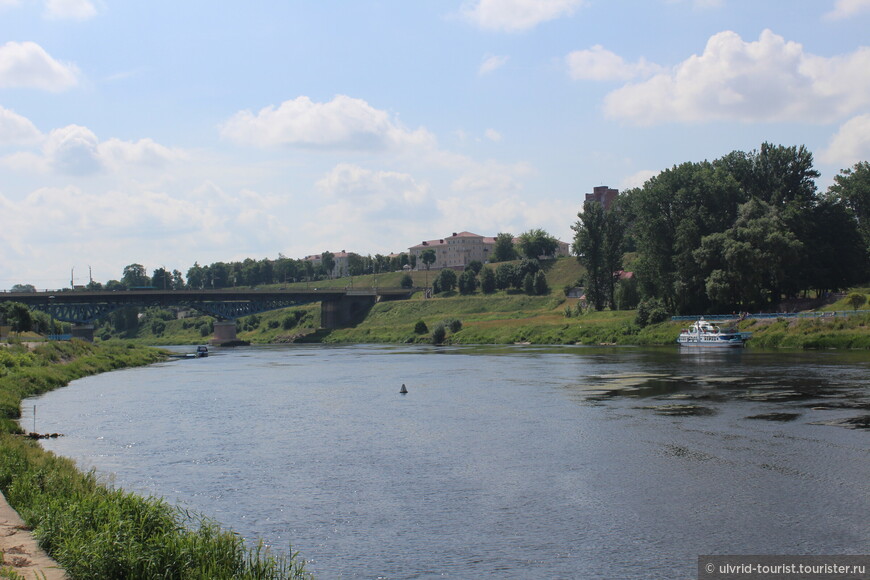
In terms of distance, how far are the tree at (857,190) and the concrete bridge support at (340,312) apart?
9134cm

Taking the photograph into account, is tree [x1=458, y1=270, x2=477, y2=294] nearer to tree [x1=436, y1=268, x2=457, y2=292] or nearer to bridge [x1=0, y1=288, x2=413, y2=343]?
tree [x1=436, y1=268, x2=457, y2=292]

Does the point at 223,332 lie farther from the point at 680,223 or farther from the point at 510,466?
the point at 510,466

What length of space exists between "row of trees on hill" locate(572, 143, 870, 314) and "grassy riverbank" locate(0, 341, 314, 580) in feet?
257

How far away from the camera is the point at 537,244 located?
643 ft

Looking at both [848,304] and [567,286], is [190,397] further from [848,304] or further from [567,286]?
[567,286]

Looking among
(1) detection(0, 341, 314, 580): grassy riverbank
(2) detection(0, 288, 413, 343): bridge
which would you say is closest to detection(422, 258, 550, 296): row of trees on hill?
(2) detection(0, 288, 413, 343): bridge

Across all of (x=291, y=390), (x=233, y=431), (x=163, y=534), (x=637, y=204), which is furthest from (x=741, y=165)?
(x=163, y=534)

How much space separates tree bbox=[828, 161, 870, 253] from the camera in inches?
4626

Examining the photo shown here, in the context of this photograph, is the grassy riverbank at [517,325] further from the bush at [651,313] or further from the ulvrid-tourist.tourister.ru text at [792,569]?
the ulvrid-tourist.tourister.ru text at [792,569]

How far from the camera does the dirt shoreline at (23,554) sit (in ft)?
44.8

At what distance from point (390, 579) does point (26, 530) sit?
738 cm

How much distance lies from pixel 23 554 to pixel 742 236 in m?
84.5

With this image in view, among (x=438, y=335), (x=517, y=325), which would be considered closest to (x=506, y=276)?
(x=438, y=335)

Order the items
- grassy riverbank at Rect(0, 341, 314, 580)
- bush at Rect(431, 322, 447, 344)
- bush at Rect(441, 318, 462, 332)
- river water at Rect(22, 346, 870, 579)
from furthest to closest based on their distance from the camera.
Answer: bush at Rect(441, 318, 462, 332) → bush at Rect(431, 322, 447, 344) → river water at Rect(22, 346, 870, 579) → grassy riverbank at Rect(0, 341, 314, 580)
